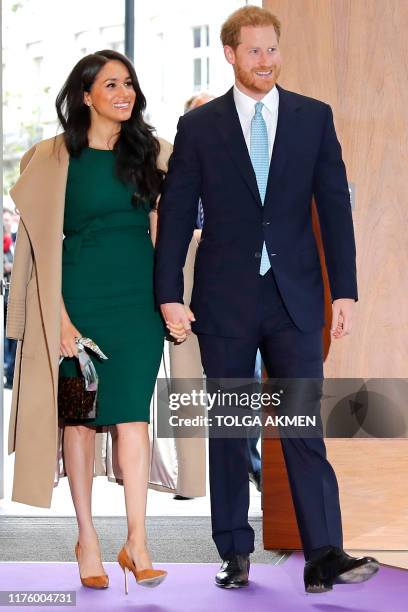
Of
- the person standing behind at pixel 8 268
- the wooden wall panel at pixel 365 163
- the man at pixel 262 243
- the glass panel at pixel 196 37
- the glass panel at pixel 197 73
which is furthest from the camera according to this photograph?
the glass panel at pixel 197 73

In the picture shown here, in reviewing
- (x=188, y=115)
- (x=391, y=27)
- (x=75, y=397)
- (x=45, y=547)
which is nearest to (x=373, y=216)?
(x=391, y=27)

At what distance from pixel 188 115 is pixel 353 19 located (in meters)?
0.90

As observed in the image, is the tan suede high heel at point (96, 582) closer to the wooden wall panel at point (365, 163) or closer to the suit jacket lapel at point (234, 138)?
the wooden wall panel at point (365, 163)

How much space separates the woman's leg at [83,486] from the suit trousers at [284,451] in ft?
1.22

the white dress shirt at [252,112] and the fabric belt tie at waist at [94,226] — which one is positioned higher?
the white dress shirt at [252,112]

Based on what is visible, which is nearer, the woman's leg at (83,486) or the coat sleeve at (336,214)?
the coat sleeve at (336,214)

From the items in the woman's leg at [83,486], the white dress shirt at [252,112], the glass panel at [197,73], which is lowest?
the woman's leg at [83,486]

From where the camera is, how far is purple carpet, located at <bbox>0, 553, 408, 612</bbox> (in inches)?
119

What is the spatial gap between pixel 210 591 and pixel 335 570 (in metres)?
0.40

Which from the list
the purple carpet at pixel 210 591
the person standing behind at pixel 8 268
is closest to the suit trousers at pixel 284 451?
the purple carpet at pixel 210 591

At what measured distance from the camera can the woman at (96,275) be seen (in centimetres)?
322

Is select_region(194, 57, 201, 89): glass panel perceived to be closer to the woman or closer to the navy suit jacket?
the woman

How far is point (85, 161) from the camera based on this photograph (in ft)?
10.7

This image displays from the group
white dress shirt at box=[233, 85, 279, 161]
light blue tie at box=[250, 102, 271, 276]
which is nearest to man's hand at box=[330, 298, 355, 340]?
light blue tie at box=[250, 102, 271, 276]
